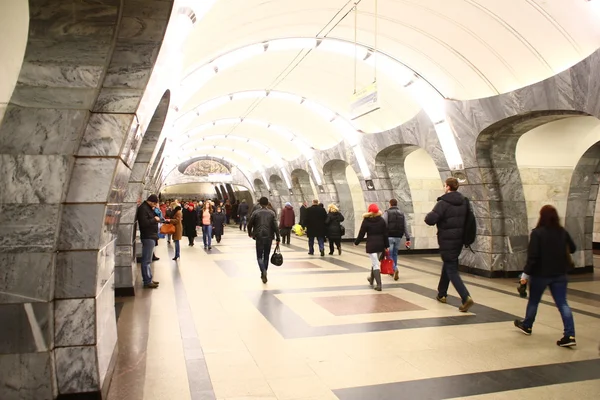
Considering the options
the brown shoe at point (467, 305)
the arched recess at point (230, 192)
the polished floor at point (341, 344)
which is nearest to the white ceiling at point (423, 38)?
the polished floor at point (341, 344)

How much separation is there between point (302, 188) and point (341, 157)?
25.7ft

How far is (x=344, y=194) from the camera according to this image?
1841cm

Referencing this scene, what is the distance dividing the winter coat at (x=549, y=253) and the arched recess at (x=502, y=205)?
185 inches

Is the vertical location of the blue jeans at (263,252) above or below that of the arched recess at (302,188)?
below

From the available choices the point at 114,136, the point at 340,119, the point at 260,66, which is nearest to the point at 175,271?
the point at 260,66

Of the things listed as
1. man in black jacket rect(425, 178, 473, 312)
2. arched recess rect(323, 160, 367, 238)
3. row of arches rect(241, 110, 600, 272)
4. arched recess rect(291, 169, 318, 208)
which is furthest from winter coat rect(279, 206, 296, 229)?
arched recess rect(291, 169, 318, 208)

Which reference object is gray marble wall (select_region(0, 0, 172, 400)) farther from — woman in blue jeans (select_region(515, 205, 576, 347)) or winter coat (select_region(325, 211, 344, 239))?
winter coat (select_region(325, 211, 344, 239))

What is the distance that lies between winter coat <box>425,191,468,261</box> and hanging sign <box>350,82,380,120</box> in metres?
2.18

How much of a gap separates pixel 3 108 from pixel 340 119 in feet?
40.7

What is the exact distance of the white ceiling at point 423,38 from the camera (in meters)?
6.86

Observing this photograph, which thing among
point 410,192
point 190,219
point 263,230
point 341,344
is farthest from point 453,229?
point 190,219

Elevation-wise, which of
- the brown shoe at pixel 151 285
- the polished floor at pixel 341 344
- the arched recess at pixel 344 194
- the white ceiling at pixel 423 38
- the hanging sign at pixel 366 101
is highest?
the white ceiling at pixel 423 38

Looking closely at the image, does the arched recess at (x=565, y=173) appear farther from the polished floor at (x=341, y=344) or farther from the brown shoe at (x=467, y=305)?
the brown shoe at (x=467, y=305)

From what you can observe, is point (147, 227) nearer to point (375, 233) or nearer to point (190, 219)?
point (375, 233)
